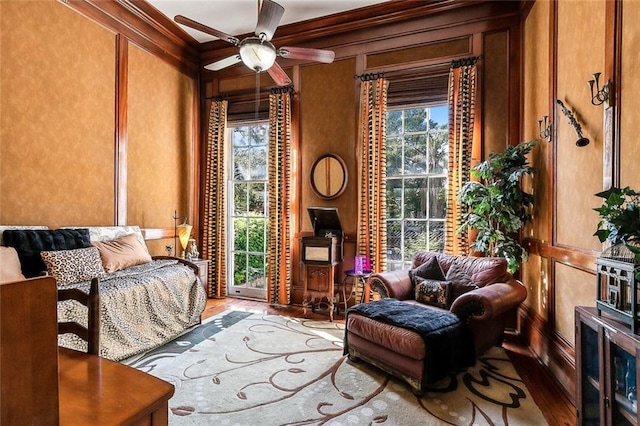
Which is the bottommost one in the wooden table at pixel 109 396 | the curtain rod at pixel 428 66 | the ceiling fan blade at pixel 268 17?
the wooden table at pixel 109 396

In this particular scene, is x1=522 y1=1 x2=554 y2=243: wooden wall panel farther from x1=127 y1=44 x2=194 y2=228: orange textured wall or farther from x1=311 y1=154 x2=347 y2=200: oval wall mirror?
x1=127 y1=44 x2=194 y2=228: orange textured wall

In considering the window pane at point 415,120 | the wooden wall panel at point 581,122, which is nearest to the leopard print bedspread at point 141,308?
the window pane at point 415,120

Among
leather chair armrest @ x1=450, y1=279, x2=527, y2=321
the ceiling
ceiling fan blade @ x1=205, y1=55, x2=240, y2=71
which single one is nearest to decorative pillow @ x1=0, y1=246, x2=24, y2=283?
ceiling fan blade @ x1=205, y1=55, x2=240, y2=71

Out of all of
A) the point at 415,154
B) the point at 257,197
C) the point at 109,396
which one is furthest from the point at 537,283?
the point at 257,197

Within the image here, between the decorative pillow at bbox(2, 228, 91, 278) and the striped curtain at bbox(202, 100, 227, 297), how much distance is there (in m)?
2.01

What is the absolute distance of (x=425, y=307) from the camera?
2.89 meters

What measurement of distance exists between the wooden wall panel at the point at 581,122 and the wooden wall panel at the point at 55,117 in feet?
15.2

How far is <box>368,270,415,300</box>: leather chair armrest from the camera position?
3.18m

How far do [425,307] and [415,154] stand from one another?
2050 mm

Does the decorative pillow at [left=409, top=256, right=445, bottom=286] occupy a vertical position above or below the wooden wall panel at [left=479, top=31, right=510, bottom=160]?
below

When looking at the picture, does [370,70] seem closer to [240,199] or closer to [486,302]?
[240,199]

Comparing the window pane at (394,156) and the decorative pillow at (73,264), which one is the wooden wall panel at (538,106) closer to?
the window pane at (394,156)

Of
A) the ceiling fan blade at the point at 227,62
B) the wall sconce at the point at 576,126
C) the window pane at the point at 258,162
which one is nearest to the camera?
the wall sconce at the point at 576,126

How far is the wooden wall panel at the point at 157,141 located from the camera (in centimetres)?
419
